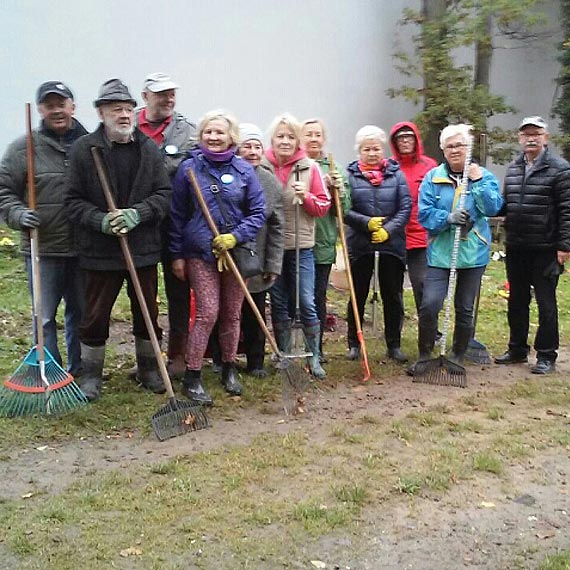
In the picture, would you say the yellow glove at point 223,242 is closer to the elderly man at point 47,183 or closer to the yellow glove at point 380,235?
the elderly man at point 47,183

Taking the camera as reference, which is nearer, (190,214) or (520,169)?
(190,214)

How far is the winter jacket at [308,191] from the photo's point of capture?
5.70 metres

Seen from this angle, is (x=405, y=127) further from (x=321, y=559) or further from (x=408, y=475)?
(x=321, y=559)

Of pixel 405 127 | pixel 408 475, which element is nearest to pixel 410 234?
pixel 405 127

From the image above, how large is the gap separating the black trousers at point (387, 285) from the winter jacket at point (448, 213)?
1.18 feet

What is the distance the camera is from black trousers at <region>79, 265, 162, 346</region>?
16.5 ft

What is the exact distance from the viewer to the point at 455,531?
12.2 ft

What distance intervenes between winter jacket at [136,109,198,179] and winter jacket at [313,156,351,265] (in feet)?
3.52

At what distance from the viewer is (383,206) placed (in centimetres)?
614

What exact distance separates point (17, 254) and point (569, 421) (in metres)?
6.80

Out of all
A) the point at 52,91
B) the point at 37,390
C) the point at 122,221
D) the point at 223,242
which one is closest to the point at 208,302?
the point at 223,242

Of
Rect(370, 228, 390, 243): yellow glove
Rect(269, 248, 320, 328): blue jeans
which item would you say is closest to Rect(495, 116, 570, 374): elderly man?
Rect(370, 228, 390, 243): yellow glove

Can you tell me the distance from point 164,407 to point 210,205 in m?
1.32

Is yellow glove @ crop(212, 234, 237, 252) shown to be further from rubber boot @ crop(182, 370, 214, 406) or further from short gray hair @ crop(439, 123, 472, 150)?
short gray hair @ crop(439, 123, 472, 150)
